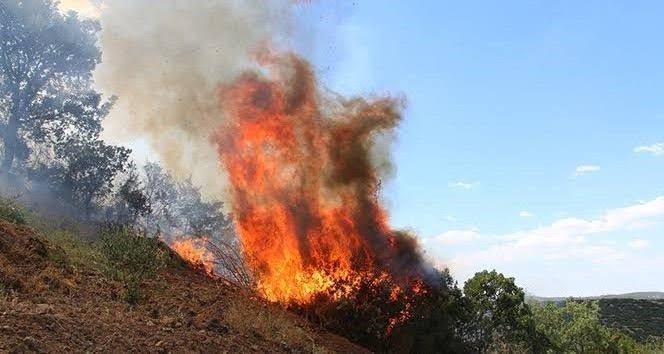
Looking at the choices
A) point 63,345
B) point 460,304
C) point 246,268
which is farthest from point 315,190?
point 63,345

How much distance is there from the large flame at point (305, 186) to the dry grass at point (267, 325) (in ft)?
9.42

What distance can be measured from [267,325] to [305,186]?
7292 millimetres

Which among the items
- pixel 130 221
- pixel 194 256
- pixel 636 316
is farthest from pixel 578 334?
Answer: pixel 636 316

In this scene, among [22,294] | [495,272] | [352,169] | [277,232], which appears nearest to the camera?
[22,294]

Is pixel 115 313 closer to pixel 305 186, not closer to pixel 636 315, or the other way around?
pixel 305 186

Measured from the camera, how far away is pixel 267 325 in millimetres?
13547

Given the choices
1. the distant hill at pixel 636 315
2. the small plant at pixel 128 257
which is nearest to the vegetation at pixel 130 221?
the small plant at pixel 128 257

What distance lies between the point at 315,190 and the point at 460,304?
7.80 metres

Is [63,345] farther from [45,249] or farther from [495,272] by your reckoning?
[495,272]

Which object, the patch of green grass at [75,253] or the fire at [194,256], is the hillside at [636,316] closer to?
the fire at [194,256]

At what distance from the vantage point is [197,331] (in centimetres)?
1110

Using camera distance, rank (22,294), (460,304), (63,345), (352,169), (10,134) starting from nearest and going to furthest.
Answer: (63,345), (22,294), (352,169), (460,304), (10,134)

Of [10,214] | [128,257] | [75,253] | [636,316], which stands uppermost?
[10,214]

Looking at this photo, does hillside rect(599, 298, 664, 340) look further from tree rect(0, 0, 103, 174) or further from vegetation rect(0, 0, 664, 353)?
tree rect(0, 0, 103, 174)
